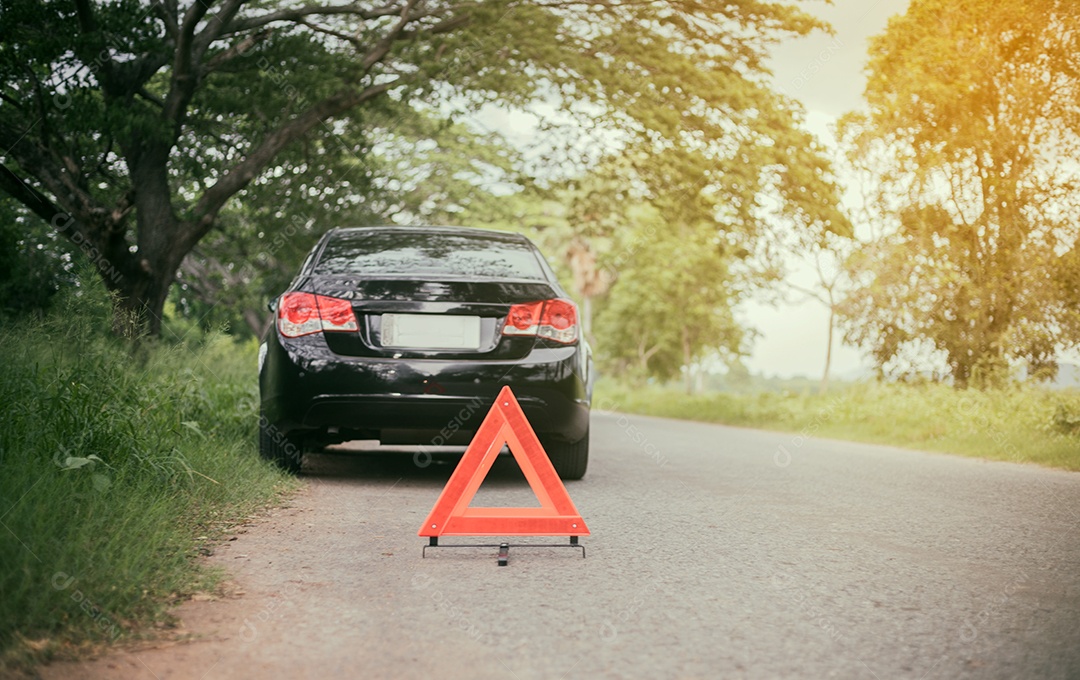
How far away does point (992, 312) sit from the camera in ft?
61.9

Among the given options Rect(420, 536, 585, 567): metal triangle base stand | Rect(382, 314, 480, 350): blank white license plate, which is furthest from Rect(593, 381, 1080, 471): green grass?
Rect(420, 536, 585, 567): metal triangle base stand

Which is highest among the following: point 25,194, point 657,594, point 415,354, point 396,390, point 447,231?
point 25,194

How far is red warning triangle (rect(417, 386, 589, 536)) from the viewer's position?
15.3ft

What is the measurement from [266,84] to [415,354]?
33.8 ft

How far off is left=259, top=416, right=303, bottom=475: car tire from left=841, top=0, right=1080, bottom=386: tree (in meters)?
13.2

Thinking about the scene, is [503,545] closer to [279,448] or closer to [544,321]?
[544,321]

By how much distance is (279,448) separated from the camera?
6.98 m

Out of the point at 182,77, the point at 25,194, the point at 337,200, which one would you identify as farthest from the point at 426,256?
the point at 337,200

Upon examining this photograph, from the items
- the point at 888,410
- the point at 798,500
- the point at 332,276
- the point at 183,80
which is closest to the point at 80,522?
the point at 332,276

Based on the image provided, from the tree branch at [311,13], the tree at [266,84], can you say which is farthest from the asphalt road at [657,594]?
the tree branch at [311,13]

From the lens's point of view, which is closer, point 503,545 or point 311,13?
point 503,545

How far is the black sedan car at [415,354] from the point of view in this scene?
20.9 feet

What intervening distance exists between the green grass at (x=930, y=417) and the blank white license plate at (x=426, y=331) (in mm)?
6112

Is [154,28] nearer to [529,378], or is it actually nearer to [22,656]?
[529,378]
